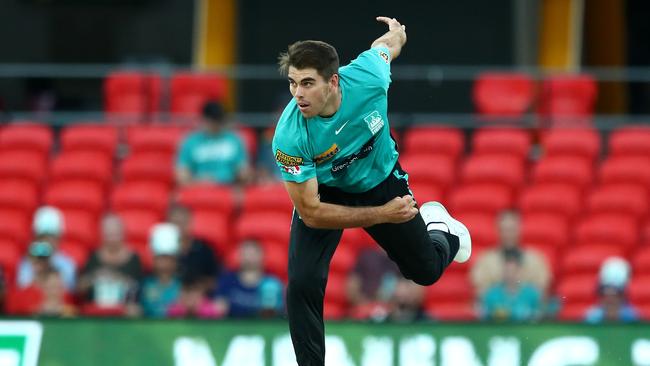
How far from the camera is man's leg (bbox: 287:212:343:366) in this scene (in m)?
8.59

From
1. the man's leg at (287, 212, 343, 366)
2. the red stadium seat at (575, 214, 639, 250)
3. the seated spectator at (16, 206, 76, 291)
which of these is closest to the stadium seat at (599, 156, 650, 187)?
the red stadium seat at (575, 214, 639, 250)

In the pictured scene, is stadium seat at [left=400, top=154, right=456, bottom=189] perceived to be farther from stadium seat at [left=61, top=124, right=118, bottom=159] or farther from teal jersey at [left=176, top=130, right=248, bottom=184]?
stadium seat at [left=61, top=124, right=118, bottom=159]

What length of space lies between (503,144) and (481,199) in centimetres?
99

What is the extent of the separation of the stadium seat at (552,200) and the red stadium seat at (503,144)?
1.98 feet

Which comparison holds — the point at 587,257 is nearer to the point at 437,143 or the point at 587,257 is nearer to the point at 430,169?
the point at 430,169

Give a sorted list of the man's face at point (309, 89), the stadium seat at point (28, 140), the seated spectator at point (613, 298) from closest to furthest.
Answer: the man's face at point (309, 89) < the seated spectator at point (613, 298) < the stadium seat at point (28, 140)

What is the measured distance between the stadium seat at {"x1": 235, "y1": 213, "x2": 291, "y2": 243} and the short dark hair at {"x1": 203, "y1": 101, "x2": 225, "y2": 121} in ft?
3.14

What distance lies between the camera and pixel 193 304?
40.7ft

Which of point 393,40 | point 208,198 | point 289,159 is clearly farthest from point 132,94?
point 289,159

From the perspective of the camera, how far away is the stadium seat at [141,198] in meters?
14.4

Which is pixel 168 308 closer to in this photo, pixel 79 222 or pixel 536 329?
pixel 79 222

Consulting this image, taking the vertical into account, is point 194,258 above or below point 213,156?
below

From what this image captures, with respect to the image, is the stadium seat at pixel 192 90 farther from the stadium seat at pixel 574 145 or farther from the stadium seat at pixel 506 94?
the stadium seat at pixel 574 145

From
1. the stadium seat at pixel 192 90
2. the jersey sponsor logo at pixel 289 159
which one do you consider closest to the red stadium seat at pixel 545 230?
the stadium seat at pixel 192 90
